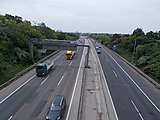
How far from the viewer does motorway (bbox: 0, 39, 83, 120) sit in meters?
24.5

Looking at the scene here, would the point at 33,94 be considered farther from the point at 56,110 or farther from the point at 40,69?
the point at 40,69

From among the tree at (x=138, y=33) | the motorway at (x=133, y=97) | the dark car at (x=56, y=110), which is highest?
the tree at (x=138, y=33)

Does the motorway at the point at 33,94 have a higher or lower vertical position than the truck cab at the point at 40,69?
lower

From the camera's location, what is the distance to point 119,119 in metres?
23.6

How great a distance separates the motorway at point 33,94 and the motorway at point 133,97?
623cm

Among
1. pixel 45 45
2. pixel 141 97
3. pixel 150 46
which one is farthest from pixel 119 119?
pixel 150 46

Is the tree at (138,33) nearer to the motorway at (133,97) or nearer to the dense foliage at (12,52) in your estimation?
the dense foliage at (12,52)

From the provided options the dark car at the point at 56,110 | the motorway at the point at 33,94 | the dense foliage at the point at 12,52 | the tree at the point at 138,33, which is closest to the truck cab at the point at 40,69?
the motorway at the point at 33,94

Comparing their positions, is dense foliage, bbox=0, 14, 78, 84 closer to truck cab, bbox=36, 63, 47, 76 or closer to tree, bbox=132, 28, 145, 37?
truck cab, bbox=36, 63, 47, 76

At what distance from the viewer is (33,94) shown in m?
31.2

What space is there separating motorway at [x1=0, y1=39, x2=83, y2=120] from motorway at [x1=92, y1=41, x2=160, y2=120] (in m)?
6.23

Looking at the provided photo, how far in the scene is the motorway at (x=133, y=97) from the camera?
25.4m

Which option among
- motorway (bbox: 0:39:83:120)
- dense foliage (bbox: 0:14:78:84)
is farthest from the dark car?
dense foliage (bbox: 0:14:78:84)

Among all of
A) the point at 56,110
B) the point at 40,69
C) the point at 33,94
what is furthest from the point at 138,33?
the point at 56,110
